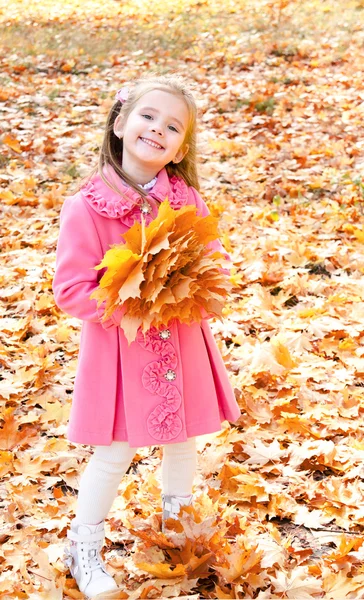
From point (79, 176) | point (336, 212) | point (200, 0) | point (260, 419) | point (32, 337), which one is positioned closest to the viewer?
point (260, 419)

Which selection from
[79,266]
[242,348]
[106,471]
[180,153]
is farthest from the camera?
[242,348]

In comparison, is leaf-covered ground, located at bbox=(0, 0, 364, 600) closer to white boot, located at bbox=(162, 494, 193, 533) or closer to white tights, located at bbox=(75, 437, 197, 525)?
white boot, located at bbox=(162, 494, 193, 533)

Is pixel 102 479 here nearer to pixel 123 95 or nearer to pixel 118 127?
pixel 118 127

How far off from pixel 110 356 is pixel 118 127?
0.76 meters

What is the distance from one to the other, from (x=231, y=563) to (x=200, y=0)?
13315 mm

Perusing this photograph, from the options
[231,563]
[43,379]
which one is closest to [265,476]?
[231,563]

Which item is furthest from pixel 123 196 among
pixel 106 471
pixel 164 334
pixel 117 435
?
pixel 106 471

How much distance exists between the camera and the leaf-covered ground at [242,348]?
95.5 inches

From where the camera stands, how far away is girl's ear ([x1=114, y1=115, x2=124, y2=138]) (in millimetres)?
2324

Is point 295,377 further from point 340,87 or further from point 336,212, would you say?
point 340,87

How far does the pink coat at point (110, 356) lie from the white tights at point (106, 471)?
0.08 meters

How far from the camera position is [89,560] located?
2.35m

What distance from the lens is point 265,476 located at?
2.96m

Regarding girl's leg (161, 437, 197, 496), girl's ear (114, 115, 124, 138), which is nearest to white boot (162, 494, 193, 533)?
girl's leg (161, 437, 197, 496)
